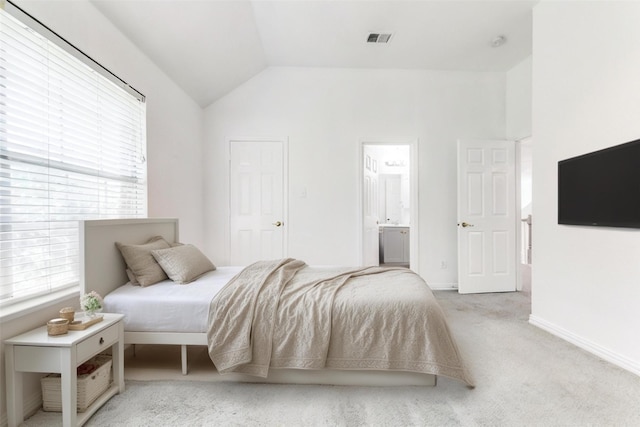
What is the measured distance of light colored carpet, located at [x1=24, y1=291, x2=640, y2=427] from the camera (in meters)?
1.50

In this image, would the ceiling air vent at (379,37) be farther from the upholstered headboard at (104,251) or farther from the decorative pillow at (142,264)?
the decorative pillow at (142,264)

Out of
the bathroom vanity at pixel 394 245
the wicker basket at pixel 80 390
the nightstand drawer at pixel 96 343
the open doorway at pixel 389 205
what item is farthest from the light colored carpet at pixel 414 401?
the bathroom vanity at pixel 394 245

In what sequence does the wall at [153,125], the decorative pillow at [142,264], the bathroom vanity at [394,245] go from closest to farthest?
the wall at [153,125] < the decorative pillow at [142,264] < the bathroom vanity at [394,245]

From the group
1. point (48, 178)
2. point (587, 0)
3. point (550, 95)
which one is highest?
point (587, 0)

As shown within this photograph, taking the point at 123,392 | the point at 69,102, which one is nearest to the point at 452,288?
the point at 123,392

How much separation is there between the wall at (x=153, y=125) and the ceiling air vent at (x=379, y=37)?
7.49 feet

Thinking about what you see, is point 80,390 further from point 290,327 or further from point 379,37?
point 379,37

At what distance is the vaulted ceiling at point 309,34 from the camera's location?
2539 mm

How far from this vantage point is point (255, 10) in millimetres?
2916

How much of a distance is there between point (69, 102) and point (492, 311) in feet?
13.6

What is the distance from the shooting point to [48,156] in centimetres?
174

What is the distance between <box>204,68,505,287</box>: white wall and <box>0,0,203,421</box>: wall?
328 mm

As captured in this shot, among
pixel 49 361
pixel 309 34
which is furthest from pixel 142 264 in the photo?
pixel 309 34

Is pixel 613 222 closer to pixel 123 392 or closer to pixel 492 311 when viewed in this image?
pixel 492 311
